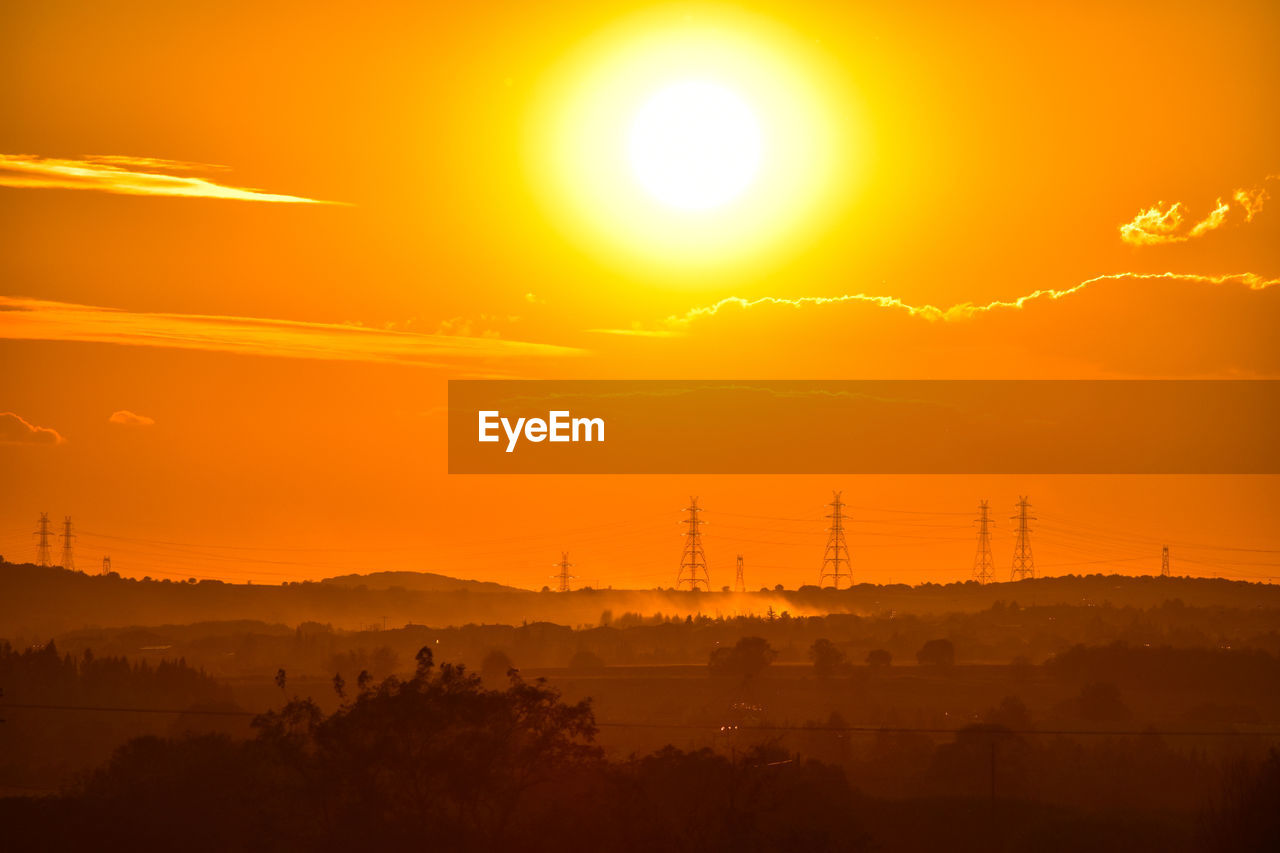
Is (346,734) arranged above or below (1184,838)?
above

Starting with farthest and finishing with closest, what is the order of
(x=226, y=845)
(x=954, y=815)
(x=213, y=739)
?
(x=954, y=815) < (x=213, y=739) < (x=226, y=845)

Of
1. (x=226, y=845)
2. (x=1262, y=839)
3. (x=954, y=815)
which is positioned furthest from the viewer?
(x=954, y=815)

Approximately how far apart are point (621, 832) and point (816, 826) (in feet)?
41.3

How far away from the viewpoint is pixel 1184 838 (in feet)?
442

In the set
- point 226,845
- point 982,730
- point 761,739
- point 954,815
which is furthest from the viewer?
point 761,739

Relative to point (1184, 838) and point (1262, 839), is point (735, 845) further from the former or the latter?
point (1184, 838)

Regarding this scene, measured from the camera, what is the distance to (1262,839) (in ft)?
381

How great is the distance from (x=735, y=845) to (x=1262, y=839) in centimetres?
3174

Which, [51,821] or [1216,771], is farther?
[1216,771]

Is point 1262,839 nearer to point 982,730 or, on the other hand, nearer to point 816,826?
point 816,826

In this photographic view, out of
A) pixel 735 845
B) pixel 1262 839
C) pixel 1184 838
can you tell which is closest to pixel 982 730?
pixel 1184 838

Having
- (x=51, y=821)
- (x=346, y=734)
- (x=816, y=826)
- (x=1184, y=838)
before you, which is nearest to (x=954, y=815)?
(x=1184, y=838)

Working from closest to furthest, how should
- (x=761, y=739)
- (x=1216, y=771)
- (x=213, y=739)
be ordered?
(x=213, y=739) < (x=1216, y=771) < (x=761, y=739)

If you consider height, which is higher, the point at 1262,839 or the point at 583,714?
the point at 583,714
